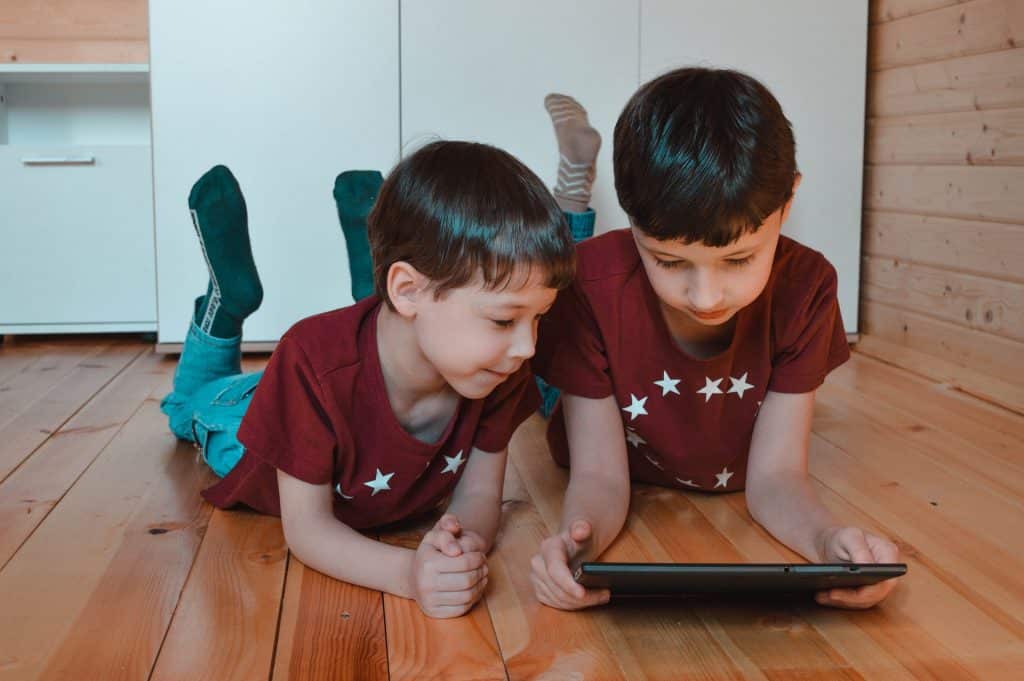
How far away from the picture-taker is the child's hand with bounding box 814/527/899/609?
3.05 feet

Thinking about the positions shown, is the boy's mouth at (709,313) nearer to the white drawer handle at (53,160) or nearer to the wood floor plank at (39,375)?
the wood floor plank at (39,375)

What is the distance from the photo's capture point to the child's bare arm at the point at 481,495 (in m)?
1.10

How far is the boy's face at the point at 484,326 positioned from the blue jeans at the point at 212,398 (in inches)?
17.9

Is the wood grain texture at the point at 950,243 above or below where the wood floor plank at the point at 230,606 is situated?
above

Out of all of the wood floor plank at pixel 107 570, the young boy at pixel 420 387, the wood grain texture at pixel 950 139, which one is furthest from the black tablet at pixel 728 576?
the wood grain texture at pixel 950 139

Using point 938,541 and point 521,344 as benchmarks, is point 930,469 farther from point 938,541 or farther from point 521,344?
point 521,344

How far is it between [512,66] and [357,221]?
667 mm

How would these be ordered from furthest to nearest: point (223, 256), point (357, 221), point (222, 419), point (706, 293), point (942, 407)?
1. point (942, 407)
2. point (357, 221)
3. point (223, 256)
4. point (222, 419)
5. point (706, 293)

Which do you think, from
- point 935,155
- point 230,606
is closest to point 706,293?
point 230,606

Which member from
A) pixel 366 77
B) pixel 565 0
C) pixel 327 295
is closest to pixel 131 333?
pixel 327 295

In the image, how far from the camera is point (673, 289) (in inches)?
39.3

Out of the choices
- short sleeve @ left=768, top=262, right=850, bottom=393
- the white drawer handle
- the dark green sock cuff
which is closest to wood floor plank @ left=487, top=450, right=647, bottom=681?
short sleeve @ left=768, top=262, right=850, bottom=393

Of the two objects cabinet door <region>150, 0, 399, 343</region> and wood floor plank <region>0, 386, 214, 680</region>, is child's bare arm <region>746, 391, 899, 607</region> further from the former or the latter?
cabinet door <region>150, 0, 399, 343</region>

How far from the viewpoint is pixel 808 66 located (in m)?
2.19
